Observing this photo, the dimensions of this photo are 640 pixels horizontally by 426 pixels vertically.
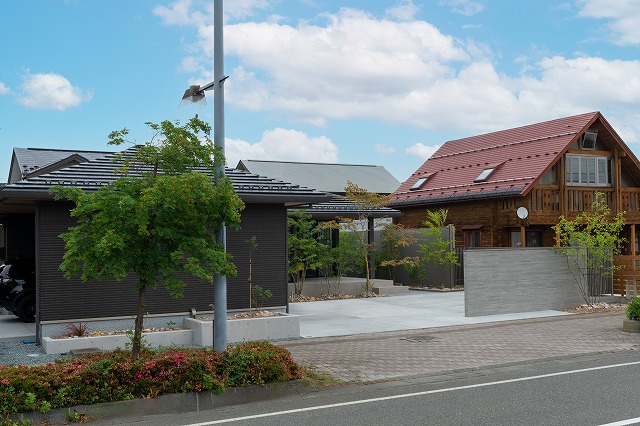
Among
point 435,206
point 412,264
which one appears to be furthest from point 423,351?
point 435,206

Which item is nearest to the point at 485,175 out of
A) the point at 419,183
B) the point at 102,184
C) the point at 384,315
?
the point at 419,183

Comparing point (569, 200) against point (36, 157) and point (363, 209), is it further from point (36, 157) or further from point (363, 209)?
point (36, 157)

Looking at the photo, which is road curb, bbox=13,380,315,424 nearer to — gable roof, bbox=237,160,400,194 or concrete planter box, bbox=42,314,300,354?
concrete planter box, bbox=42,314,300,354

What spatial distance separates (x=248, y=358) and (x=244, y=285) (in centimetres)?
625

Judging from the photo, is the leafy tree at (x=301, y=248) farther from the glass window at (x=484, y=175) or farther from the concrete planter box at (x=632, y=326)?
the concrete planter box at (x=632, y=326)

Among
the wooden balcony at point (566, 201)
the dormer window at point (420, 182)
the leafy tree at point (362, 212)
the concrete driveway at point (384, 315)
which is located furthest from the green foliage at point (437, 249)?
the dormer window at point (420, 182)

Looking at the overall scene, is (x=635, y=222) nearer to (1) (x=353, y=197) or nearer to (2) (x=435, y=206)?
(2) (x=435, y=206)

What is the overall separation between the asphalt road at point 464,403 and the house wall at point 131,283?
558 cm

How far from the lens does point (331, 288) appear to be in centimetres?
2423

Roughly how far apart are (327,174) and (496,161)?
14.1 m

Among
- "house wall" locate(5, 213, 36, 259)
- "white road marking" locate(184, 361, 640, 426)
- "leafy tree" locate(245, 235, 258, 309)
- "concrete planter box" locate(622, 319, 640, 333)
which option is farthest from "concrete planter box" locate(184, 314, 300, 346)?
"house wall" locate(5, 213, 36, 259)

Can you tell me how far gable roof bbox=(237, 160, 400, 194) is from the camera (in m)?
40.2

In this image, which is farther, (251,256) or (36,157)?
(36,157)

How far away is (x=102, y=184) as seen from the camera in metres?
13.7
